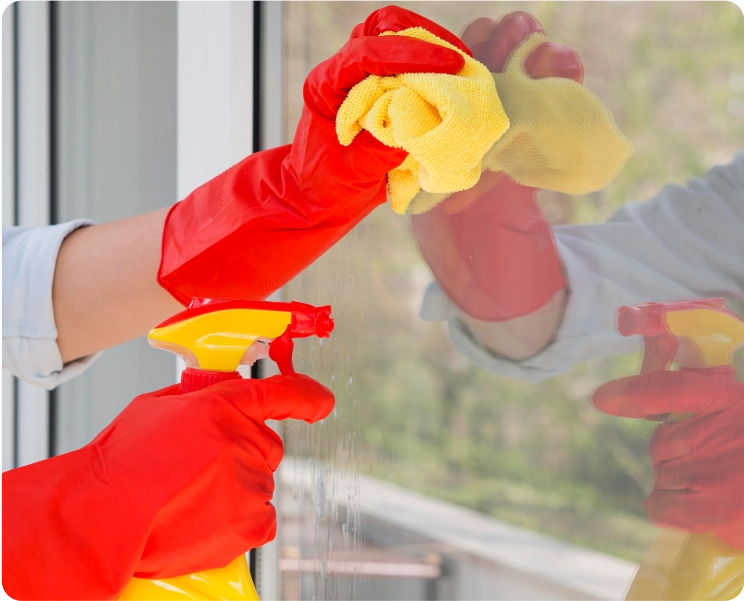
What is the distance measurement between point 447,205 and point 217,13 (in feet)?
1.52

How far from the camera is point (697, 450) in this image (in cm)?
33

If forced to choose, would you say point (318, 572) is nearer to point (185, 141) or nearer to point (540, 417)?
point (540, 417)

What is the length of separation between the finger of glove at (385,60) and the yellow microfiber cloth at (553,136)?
54 millimetres

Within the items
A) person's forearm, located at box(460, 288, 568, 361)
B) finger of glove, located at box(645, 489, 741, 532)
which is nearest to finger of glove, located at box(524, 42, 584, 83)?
person's forearm, located at box(460, 288, 568, 361)

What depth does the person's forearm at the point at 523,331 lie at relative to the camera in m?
0.41

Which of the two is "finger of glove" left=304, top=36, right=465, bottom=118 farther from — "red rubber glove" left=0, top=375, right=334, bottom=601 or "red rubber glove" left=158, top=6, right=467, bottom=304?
"red rubber glove" left=0, top=375, right=334, bottom=601

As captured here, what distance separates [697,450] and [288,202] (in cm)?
28

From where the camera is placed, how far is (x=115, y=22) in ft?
3.25

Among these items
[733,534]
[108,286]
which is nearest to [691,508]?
[733,534]

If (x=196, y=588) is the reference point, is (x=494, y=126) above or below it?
above

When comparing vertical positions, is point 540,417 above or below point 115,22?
below

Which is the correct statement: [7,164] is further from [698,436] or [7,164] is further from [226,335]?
[698,436]

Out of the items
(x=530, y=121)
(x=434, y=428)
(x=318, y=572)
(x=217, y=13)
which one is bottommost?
(x=318, y=572)

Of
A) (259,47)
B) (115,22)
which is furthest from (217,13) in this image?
(115,22)
